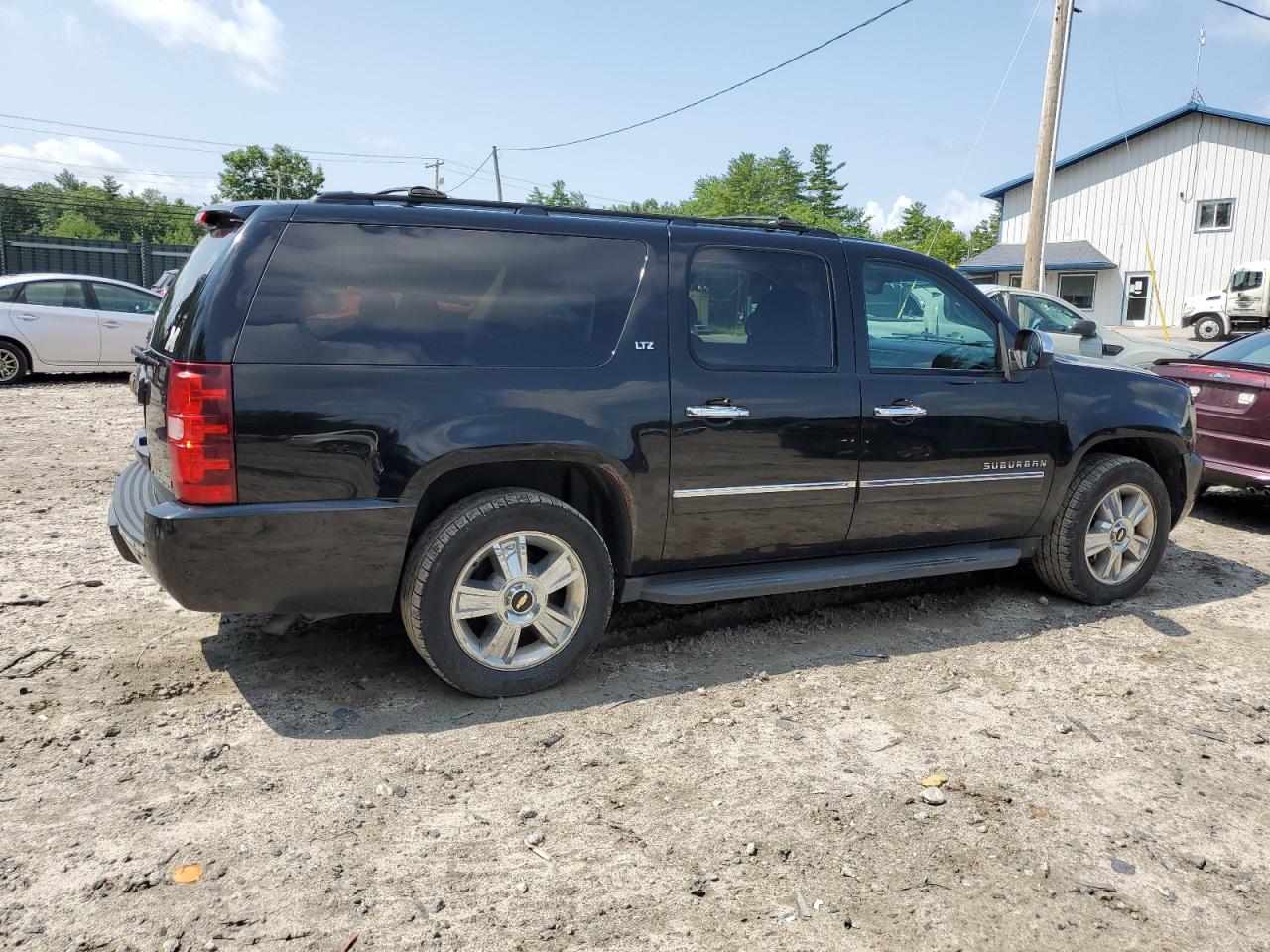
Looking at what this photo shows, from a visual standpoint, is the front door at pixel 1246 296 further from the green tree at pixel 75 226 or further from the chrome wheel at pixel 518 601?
the green tree at pixel 75 226

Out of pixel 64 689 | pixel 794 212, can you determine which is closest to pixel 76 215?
pixel 794 212

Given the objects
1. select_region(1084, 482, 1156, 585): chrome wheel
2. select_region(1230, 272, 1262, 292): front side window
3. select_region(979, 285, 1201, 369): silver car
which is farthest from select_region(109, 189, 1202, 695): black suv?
select_region(1230, 272, 1262, 292): front side window

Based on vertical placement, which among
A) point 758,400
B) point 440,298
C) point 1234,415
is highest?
point 440,298

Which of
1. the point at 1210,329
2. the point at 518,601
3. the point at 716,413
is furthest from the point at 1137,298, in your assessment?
the point at 518,601

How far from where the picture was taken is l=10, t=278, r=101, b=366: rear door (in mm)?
13078

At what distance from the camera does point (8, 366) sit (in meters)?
13.1

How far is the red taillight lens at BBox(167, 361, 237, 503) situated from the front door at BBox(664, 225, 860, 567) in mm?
1687

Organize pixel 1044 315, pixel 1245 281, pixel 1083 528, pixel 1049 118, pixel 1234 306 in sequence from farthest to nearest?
pixel 1234 306
pixel 1245 281
pixel 1049 118
pixel 1044 315
pixel 1083 528

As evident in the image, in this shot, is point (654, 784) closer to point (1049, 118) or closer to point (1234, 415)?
point (1234, 415)

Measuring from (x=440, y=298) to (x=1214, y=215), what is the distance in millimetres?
37642

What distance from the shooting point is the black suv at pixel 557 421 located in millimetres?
3432

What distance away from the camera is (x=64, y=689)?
3.84 meters

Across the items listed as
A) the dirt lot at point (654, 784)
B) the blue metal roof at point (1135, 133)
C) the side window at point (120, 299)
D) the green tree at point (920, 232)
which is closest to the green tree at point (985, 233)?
the green tree at point (920, 232)

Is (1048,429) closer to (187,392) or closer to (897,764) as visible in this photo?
(897,764)
